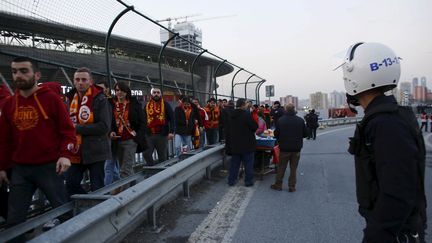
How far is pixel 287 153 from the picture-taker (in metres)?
7.82

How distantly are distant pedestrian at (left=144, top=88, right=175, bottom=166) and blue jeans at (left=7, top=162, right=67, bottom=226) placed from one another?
166 inches

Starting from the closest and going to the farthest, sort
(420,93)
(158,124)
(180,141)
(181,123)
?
(158,124) < (181,123) < (180,141) < (420,93)

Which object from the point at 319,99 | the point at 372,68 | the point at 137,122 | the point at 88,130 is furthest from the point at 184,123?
the point at 319,99

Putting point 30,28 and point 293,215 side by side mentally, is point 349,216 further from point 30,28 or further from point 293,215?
point 30,28

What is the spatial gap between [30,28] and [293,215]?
5.13m

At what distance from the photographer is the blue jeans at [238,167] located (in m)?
7.80

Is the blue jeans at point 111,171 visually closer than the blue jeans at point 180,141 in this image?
Yes

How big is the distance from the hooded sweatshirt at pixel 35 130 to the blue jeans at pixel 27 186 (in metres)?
0.07

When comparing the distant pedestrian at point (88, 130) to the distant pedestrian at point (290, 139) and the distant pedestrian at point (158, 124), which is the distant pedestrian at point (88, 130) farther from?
the distant pedestrian at point (290, 139)

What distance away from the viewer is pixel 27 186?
144 inches

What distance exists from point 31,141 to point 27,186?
17.0 inches

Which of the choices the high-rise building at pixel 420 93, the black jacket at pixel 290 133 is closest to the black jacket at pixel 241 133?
the black jacket at pixel 290 133

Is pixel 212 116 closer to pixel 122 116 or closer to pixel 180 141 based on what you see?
pixel 180 141

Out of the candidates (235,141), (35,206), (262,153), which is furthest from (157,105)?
(35,206)
